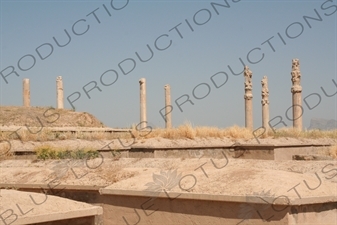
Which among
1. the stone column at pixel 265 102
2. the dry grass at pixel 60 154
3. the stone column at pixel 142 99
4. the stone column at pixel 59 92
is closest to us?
the dry grass at pixel 60 154

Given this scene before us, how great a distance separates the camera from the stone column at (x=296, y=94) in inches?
883

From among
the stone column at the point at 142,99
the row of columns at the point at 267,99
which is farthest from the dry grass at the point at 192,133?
the stone column at the point at 142,99

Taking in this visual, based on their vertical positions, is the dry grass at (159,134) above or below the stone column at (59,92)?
below

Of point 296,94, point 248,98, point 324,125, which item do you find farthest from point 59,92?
point 324,125

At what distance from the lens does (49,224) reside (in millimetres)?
5348

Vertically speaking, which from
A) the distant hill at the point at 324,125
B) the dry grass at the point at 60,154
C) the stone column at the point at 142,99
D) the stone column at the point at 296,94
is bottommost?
the distant hill at the point at 324,125

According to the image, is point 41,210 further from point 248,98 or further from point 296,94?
point 248,98

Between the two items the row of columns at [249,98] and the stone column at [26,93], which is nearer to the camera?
the row of columns at [249,98]

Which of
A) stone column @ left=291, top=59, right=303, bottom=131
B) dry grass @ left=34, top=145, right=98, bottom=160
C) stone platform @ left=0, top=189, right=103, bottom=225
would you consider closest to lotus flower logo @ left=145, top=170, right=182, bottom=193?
stone platform @ left=0, top=189, right=103, bottom=225

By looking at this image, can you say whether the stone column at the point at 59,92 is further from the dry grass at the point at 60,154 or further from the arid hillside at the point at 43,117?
the dry grass at the point at 60,154

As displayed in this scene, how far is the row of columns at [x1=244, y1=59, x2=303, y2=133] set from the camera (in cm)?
2248

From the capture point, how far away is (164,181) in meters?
7.33

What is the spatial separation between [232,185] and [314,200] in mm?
1143

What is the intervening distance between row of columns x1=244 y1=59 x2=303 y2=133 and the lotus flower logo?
576 inches
